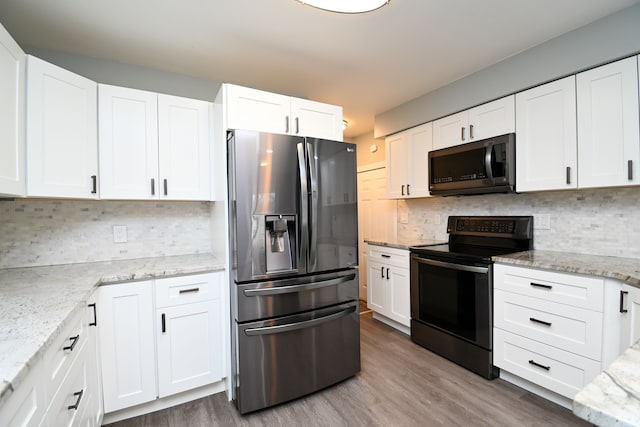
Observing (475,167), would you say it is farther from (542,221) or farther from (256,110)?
(256,110)

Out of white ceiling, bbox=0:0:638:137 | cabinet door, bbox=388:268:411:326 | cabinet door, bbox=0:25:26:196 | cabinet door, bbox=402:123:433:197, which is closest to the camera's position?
cabinet door, bbox=0:25:26:196

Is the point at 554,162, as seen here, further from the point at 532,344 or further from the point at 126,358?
the point at 126,358

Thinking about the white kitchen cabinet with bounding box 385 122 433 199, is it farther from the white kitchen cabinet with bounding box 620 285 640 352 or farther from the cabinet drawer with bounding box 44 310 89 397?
the cabinet drawer with bounding box 44 310 89 397

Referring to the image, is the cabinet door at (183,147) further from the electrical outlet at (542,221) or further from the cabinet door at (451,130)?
the electrical outlet at (542,221)

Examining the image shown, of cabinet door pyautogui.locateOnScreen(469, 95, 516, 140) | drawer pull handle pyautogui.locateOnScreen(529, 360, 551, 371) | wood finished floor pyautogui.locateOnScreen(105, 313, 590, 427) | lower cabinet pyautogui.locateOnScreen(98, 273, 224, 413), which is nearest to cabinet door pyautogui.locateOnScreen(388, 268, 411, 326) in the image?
wood finished floor pyautogui.locateOnScreen(105, 313, 590, 427)

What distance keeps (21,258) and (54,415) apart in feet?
5.17

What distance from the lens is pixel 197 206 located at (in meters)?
2.56

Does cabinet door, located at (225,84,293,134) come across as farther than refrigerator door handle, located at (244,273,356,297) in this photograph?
Yes

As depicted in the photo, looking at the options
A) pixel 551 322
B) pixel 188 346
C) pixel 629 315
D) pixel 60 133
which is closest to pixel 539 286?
pixel 551 322

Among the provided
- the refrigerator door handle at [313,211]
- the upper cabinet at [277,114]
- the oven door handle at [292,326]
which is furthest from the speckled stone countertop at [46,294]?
the upper cabinet at [277,114]

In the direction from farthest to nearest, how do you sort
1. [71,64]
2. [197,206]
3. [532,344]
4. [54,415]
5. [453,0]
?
1. [197,206]
2. [71,64]
3. [532,344]
4. [453,0]
5. [54,415]

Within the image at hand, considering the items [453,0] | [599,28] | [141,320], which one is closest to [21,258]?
[141,320]

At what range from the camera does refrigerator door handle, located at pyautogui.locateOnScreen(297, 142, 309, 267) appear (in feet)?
6.52

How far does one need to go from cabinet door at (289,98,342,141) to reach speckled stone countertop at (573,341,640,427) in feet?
6.64
